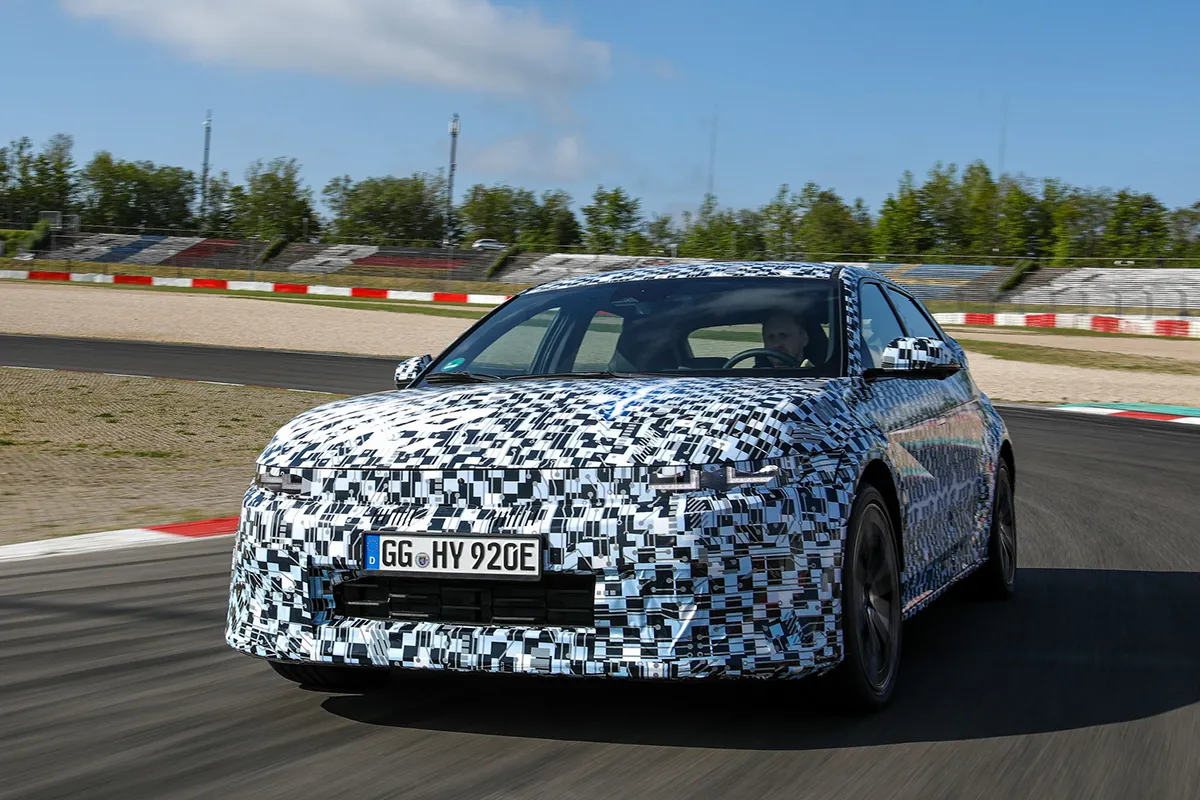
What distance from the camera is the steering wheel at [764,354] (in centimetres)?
478

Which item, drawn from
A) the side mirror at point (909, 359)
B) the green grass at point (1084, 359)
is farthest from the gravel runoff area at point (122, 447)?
the green grass at point (1084, 359)

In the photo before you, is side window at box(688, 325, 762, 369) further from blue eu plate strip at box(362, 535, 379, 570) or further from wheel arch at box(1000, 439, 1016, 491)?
wheel arch at box(1000, 439, 1016, 491)

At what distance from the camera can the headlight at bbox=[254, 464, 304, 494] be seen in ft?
13.1

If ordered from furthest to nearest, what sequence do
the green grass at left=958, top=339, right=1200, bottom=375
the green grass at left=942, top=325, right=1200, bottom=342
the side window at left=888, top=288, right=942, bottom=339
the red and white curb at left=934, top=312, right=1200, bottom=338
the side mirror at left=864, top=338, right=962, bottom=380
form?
the red and white curb at left=934, top=312, right=1200, bottom=338 < the green grass at left=942, top=325, right=1200, bottom=342 < the green grass at left=958, top=339, right=1200, bottom=375 < the side window at left=888, top=288, right=942, bottom=339 < the side mirror at left=864, top=338, right=962, bottom=380

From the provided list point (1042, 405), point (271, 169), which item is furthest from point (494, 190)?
point (1042, 405)

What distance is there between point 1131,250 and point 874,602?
8804 centimetres

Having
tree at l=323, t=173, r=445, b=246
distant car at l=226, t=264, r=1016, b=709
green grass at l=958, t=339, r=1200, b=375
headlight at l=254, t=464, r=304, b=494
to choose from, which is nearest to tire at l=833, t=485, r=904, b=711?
distant car at l=226, t=264, r=1016, b=709

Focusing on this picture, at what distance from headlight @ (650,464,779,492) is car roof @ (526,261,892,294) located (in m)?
1.70

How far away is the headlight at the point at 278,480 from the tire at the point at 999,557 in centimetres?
333

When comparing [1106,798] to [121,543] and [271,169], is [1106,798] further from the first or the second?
[271,169]

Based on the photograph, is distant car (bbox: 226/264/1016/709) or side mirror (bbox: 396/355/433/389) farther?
side mirror (bbox: 396/355/433/389)

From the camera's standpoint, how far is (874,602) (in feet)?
13.9

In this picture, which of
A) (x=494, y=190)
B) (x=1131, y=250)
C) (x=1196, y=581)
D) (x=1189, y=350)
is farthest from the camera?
(x=494, y=190)

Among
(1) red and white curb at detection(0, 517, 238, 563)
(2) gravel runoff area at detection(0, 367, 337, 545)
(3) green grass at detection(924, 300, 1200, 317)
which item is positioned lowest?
(2) gravel runoff area at detection(0, 367, 337, 545)
